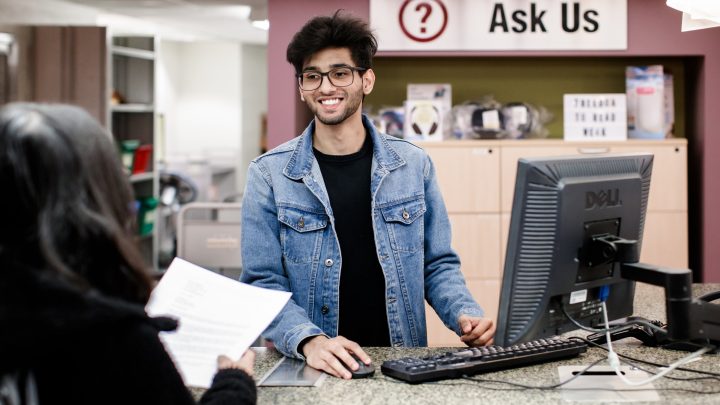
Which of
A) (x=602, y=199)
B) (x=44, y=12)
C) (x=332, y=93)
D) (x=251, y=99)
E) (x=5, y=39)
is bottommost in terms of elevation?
(x=602, y=199)

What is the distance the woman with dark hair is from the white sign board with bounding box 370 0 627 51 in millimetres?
3495

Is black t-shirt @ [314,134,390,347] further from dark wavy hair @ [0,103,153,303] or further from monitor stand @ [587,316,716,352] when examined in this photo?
dark wavy hair @ [0,103,153,303]

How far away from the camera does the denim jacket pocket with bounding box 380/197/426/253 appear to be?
2213 mm

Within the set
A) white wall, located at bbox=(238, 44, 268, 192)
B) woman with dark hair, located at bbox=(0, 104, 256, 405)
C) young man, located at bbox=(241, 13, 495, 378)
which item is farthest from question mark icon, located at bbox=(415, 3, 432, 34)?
Answer: white wall, located at bbox=(238, 44, 268, 192)

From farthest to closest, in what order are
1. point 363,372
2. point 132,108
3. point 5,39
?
point 132,108
point 5,39
point 363,372

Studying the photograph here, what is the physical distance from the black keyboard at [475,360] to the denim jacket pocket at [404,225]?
448 mm

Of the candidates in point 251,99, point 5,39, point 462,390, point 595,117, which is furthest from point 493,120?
point 251,99

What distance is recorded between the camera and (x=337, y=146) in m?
2.29

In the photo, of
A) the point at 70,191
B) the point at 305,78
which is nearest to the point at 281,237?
the point at 305,78

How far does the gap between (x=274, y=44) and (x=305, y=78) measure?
2222 mm

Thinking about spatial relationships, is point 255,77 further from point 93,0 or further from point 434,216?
point 434,216

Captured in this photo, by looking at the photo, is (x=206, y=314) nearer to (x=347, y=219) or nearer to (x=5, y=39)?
(x=347, y=219)

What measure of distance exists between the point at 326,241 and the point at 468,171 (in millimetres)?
2315

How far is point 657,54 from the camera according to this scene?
14.6 feet
